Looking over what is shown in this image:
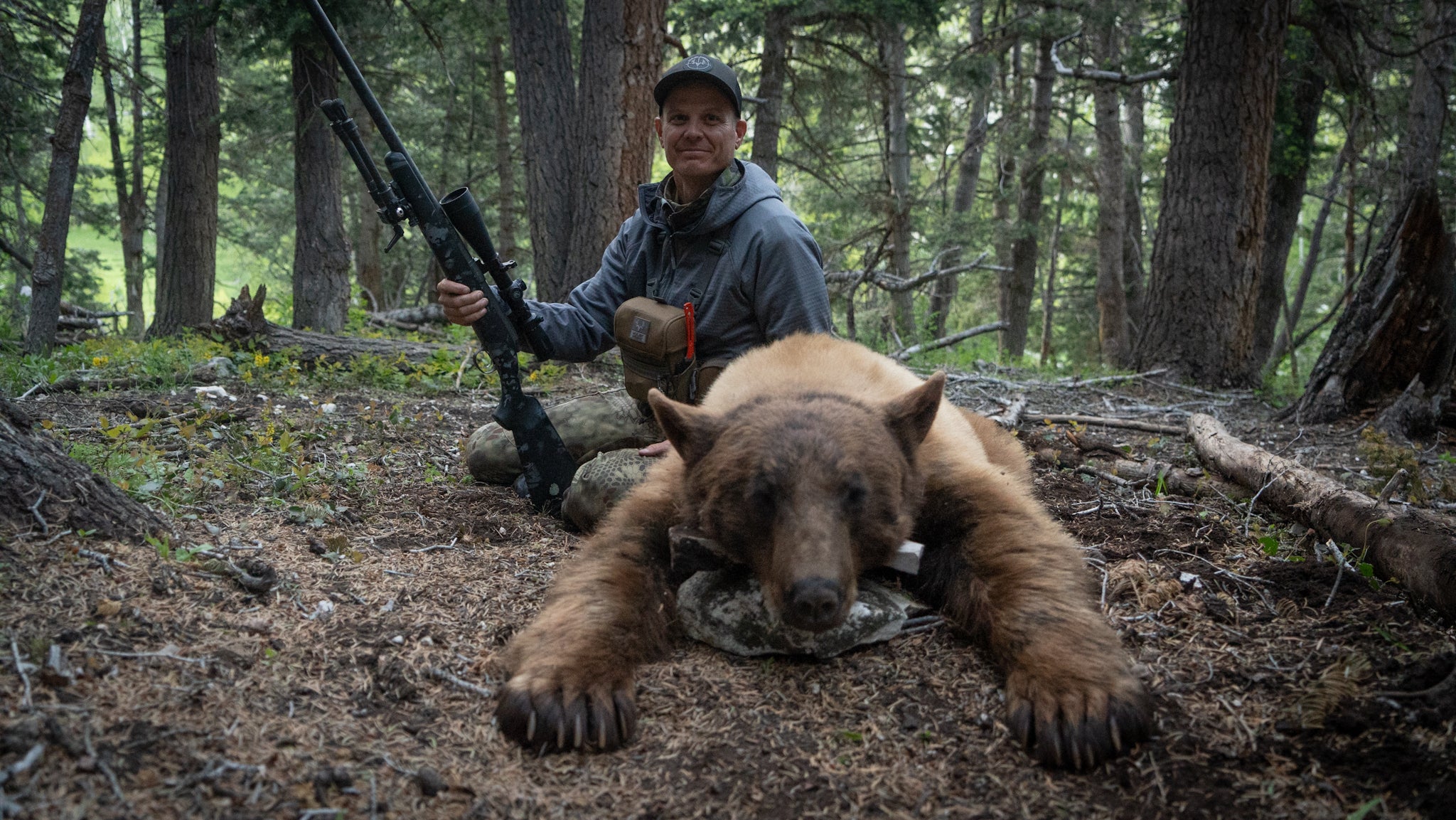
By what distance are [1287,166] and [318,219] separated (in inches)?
489

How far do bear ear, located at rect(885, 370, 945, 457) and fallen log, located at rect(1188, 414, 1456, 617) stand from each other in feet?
5.23

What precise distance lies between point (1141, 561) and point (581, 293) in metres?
3.19

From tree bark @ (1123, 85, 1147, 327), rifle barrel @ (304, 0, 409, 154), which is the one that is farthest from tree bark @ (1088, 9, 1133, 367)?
rifle barrel @ (304, 0, 409, 154)

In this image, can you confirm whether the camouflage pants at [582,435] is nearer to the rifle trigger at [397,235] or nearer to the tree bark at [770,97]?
the rifle trigger at [397,235]

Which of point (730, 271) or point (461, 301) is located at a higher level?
point (730, 271)

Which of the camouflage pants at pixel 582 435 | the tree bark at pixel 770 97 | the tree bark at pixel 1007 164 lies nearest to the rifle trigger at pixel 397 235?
the camouflage pants at pixel 582 435

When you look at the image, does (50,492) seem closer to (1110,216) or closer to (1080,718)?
(1080,718)

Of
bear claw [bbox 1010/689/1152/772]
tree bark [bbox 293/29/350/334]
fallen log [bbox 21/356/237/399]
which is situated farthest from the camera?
tree bark [bbox 293/29/350/334]

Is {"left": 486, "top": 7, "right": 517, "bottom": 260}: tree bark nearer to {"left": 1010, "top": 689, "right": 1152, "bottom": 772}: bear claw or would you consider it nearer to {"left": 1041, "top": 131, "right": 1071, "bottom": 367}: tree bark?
{"left": 1041, "top": 131, "right": 1071, "bottom": 367}: tree bark

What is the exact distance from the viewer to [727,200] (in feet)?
13.8

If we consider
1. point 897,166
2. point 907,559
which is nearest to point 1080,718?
point 907,559

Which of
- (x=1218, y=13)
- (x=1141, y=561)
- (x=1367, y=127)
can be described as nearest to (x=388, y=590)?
(x=1141, y=561)

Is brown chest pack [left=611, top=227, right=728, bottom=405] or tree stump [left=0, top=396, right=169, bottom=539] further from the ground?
brown chest pack [left=611, top=227, right=728, bottom=405]

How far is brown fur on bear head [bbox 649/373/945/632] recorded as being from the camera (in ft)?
8.16
